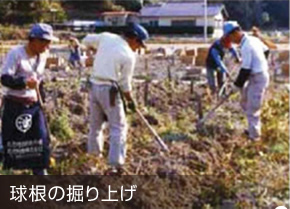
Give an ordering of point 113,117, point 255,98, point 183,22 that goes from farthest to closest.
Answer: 1. point 183,22
2. point 255,98
3. point 113,117

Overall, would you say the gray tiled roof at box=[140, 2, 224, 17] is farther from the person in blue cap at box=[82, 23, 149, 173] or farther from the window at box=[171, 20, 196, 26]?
the person in blue cap at box=[82, 23, 149, 173]

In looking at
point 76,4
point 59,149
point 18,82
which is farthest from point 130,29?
point 76,4

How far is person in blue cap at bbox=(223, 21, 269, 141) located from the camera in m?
6.28

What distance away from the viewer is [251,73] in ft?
21.0

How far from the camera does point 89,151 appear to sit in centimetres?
518

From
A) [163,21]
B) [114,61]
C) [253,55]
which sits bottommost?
[163,21]

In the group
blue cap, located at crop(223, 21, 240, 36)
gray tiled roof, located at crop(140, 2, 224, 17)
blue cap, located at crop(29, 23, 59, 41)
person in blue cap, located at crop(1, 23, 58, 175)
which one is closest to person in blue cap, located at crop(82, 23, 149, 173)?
person in blue cap, located at crop(1, 23, 58, 175)

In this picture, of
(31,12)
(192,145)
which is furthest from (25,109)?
(31,12)

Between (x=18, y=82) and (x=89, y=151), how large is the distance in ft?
3.83

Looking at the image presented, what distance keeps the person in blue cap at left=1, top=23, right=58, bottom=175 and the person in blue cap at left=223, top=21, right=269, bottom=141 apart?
95.0 inches

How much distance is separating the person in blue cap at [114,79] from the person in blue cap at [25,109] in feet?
1.88

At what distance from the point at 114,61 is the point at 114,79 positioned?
0.14 meters

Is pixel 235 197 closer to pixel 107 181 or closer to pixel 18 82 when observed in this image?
pixel 107 181

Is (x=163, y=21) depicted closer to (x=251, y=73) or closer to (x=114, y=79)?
(x=251, y=73)
